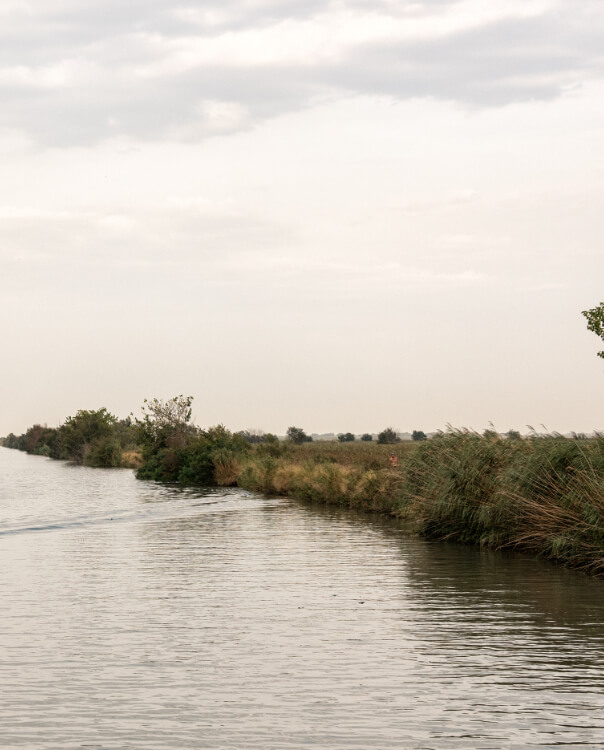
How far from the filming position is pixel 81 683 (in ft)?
36.1

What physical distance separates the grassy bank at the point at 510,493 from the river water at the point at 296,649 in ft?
2.55

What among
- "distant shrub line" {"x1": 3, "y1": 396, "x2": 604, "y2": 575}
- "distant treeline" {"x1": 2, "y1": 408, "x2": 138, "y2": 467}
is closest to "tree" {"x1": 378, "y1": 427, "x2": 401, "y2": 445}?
"distant treeline" {"x1": 2, "y1": 408, "x2": 138, "y2": 467}

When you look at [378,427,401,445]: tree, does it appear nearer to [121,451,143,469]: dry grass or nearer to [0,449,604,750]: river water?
[121,451,143,469]: dry grass

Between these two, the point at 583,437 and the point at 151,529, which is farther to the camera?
the point at 151,529

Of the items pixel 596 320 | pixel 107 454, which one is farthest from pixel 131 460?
pixel 596 320

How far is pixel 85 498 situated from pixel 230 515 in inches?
572

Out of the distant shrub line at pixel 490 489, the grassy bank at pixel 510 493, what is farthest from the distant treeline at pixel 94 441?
the grassy bank at pixel 510 493

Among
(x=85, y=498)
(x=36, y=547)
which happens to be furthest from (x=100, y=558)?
(x=85, y=498)

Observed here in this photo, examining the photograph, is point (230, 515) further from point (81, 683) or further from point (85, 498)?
point (81, 683)

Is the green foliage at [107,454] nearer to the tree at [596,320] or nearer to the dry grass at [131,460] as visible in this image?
the dry grass at [131,460]

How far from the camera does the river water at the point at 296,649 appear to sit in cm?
930

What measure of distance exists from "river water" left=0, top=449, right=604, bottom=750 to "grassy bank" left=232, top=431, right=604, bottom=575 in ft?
2.55

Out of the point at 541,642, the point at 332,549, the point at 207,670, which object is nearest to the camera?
the point at 207,670

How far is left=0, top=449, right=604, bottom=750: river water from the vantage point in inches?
366
